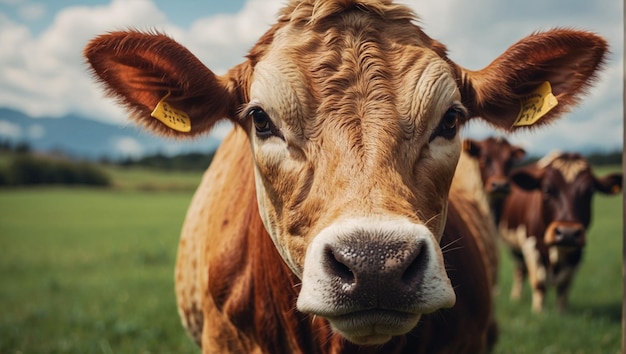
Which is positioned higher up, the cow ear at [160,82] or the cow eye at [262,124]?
the cow ear at [160,82]

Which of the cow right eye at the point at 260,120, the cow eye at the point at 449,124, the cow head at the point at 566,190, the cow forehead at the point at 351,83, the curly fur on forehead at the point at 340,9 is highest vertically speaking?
the curly fur on forehead at the point at 340,9

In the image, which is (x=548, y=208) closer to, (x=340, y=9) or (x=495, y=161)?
(x=495, y=161)

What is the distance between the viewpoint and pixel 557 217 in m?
8.20

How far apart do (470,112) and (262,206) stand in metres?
1.28

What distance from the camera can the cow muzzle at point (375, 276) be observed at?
6.60 ft

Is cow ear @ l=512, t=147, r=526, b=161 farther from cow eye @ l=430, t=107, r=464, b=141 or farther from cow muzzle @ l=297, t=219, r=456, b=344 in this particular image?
cow muzzle @ l=297, t=219, r=456, b=344

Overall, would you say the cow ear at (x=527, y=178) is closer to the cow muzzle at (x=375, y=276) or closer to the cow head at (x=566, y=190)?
the cow head at (x=566, y=190)

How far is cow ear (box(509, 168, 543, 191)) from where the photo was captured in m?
8.68

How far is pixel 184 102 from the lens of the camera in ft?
10.3

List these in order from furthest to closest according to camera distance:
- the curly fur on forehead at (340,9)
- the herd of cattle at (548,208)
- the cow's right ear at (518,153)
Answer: the cow's right ear at (518,153) < the herd of cattle at (548,208) < the curly fur on forehead at (340,9)

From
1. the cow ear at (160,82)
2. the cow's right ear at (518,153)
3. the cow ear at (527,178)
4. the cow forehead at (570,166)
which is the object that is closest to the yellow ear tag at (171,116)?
the cow ear at (160,82)

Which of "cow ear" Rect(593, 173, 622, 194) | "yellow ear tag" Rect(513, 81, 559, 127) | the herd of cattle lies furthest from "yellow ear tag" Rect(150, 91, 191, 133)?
"cow ear" Rect(593, 173, 622, 194)

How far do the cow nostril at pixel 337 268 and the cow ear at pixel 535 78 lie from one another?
1.48 meters

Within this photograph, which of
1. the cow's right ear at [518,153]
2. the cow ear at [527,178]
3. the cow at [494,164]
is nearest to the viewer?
the cow ear at [527,178]
